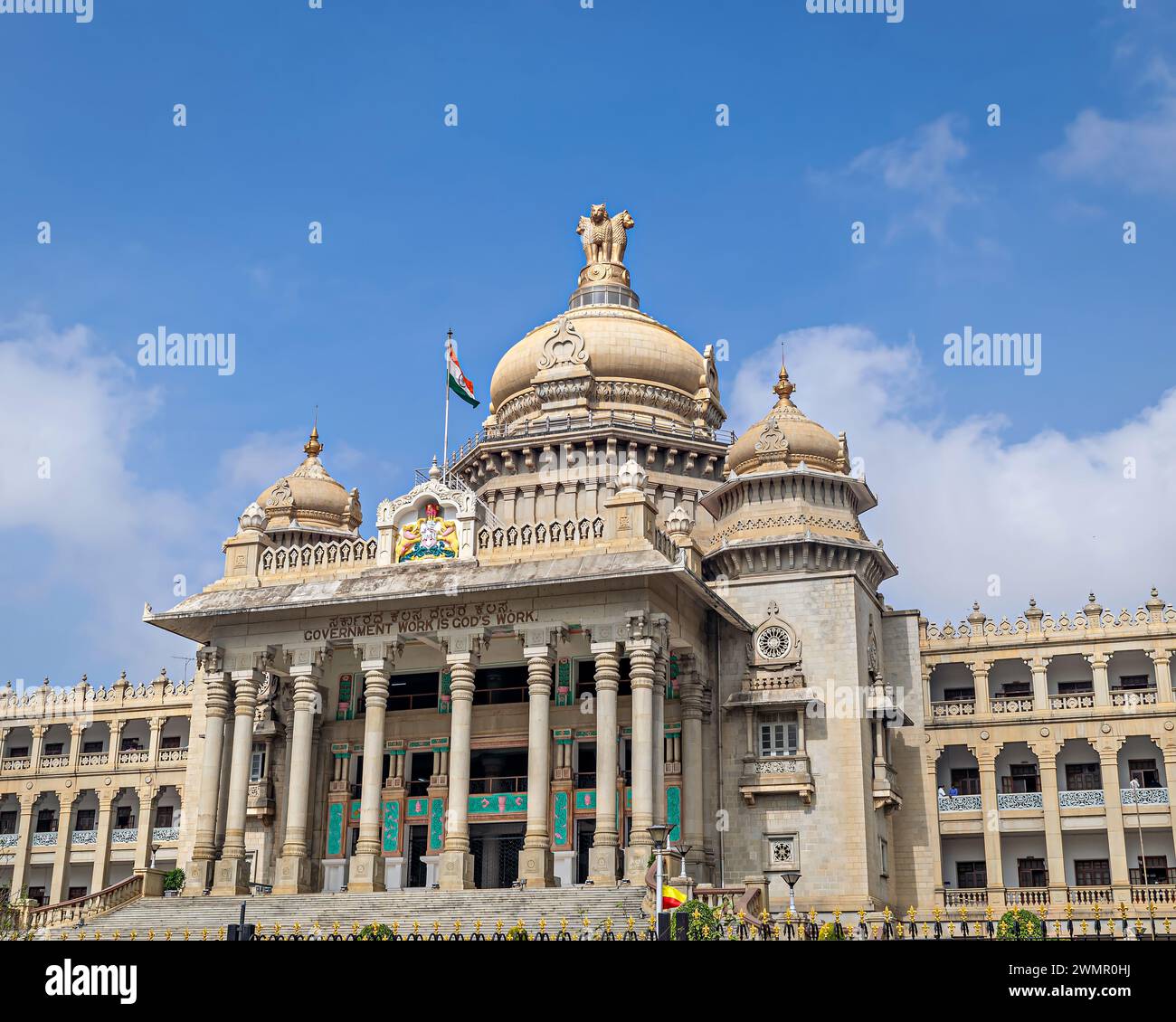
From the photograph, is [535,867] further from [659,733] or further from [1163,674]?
[1163,674]

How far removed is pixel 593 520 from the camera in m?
43.1

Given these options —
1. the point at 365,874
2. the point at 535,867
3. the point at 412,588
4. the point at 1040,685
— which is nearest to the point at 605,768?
the point at 535,867

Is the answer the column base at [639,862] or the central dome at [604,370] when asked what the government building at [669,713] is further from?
the central dome at [604,370]

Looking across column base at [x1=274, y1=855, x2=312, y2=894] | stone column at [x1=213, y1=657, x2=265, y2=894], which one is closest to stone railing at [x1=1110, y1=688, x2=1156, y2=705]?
column base at [x1=274, y1=855, x2=312, y2=894]

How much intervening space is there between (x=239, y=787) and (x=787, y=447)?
2121 centimetres

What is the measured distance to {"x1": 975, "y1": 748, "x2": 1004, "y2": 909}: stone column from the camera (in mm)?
46719

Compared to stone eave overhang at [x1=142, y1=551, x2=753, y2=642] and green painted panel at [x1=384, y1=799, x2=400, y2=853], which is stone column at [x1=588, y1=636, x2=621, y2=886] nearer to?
stone eave overhang at [x1=142, y1=551, x2=753, y2=642]

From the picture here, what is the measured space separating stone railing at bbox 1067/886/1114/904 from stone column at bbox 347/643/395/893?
22.4m

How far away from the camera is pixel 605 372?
190ft

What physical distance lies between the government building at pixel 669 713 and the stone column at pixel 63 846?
567 inches

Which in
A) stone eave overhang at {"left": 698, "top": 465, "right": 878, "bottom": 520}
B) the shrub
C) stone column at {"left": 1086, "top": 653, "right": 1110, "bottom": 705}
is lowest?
the shrub

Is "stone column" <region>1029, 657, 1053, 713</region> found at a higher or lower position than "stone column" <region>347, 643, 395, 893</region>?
higher

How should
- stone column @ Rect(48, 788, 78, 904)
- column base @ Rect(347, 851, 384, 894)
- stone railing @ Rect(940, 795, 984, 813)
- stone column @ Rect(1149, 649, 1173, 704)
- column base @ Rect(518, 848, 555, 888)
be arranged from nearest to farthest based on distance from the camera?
1. column base @ Rect(518, 848, 555, 888)
2. column base @ Rect(347, 851, 384, 894)
3. stone column @ Rect(1149, 649, 1173, 704)
4. stone railing @ Rect(940, 795, 984, 813)
5. stone column @ Rect(48, 788, 78, 904)
